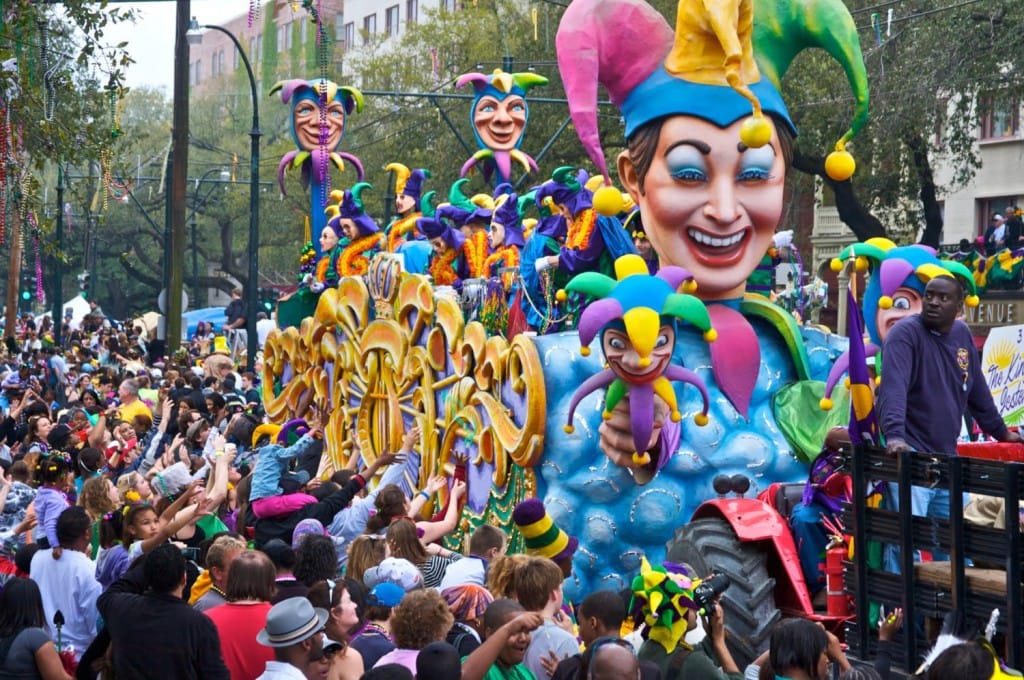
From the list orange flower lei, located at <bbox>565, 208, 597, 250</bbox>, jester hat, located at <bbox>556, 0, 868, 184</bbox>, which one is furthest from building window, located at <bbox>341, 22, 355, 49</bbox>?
jester hat, located at <bbox>556, 0, 868, 184</bbox>

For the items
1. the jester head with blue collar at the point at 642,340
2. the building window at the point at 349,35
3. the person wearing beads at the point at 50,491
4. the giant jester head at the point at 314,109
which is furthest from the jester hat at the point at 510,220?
the building window at the point at 349,35

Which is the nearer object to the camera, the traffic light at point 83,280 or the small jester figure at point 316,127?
the small jester figure at point 316,127

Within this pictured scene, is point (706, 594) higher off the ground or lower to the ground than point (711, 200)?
lower

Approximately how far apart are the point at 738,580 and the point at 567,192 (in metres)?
6.24

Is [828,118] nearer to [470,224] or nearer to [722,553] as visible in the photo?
[470,224]

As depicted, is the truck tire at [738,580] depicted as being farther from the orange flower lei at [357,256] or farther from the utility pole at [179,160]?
the utility pole at [179,160]

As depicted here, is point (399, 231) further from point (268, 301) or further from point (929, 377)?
point (268, 301)

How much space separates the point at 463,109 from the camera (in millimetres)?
41188

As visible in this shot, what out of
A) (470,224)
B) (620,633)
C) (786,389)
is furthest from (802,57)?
(620,633)

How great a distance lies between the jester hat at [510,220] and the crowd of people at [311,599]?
5.34m

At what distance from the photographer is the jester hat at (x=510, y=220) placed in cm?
1642

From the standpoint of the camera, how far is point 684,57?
40.0 feet

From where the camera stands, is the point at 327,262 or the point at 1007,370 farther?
the point at 327,262

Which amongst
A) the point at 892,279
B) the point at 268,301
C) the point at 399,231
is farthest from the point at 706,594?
the point at 268,301
